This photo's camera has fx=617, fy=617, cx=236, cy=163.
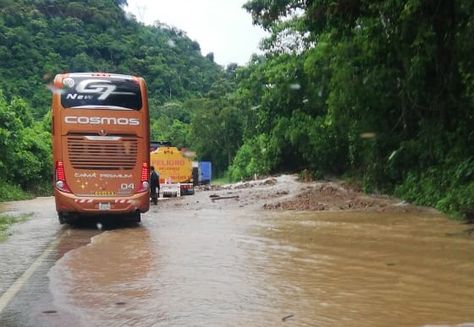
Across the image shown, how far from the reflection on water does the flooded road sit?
2 cm

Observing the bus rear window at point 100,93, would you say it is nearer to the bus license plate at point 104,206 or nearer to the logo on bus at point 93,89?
the logo on bus at point 93,89

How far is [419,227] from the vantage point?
46.5 ft

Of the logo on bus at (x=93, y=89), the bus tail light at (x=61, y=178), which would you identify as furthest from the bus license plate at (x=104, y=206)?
the logo on bus at (x=93, y=89)

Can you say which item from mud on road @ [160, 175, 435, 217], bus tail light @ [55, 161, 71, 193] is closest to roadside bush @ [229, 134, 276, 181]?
mud on road @ [160, 175, 435, 217]

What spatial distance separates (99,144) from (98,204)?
1466 mm

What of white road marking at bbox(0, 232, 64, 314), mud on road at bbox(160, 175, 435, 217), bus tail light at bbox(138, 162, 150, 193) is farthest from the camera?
mud on road at bbox(160, 175, 435, 217)

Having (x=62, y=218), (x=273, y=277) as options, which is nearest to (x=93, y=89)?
(x=62, y=218)

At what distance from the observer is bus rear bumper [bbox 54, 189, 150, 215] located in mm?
14898

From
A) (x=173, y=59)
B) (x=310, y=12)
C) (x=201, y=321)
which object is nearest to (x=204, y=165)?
(x=173, y=59)

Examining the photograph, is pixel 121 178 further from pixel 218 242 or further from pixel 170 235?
pixel 218 242

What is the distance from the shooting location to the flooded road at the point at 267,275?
6.25 m

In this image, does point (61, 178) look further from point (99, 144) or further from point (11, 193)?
point (11, 193)

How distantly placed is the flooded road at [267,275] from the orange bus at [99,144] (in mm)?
796

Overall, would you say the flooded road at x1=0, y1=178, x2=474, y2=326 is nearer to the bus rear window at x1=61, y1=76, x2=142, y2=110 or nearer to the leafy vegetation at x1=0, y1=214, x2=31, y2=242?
the leafy vegetation at x1=0, y1=214, x2=31, y2=242
